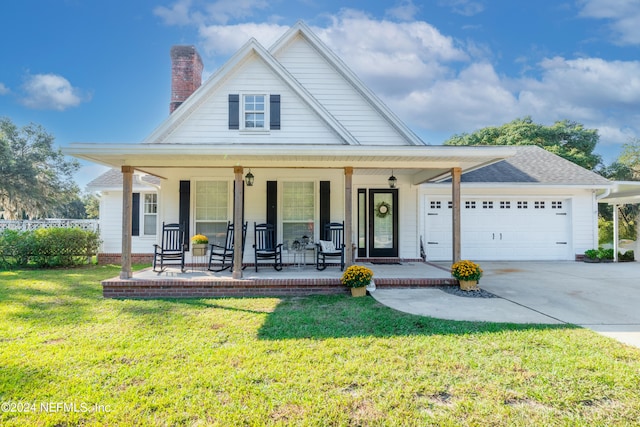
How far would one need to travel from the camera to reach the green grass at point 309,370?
2221 mm

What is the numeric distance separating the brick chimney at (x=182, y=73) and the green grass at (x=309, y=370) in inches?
265

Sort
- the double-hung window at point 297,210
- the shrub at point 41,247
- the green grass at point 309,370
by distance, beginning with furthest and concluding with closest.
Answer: the shrub at point 41,247
the double-hung window at point 297,210
the green grass at point 309,370

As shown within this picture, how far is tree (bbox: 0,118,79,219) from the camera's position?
1703 centimetres

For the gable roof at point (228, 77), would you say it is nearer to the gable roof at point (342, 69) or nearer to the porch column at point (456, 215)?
the gable roof at point (342, 69)

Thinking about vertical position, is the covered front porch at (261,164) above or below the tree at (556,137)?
below

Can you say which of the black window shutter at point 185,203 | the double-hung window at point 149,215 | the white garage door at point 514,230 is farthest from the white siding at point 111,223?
the white garage door at point 514,230

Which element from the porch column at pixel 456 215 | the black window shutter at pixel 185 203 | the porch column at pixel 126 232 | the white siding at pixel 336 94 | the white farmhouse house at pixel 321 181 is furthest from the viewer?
the white siding at pixel 336 94

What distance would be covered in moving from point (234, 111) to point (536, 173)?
9.45 m

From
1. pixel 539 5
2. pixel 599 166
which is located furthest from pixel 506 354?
pixel 599 166

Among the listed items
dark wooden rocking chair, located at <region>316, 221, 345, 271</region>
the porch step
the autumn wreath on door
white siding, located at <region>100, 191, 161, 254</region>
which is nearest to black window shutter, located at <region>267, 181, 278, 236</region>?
dark wooden rocking chair, located at <region>316, 221, 345, 271</region>

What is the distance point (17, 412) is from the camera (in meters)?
2.25

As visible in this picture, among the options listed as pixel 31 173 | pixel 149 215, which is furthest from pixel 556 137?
pixel 31 173

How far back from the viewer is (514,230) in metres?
10.1

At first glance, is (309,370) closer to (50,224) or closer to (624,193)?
(50,224)
